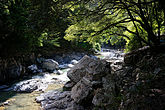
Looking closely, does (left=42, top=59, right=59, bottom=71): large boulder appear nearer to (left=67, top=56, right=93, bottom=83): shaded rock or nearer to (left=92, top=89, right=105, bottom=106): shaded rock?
(left=67, top=56, right=93, bottom=83): shaded rock

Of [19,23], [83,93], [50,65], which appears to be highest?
[19,23]

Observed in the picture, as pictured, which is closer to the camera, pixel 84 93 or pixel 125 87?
pixel 125 87

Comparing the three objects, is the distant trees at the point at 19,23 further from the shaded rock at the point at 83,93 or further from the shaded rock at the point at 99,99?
the shaded rock at the point at 99,99

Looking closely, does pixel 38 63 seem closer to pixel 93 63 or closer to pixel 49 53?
pixel 49 53

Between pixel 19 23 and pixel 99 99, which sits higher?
pixel 19 23

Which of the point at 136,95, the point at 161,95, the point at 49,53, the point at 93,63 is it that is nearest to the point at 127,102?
the point at 136,95

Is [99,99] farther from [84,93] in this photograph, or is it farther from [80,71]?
[80,71]

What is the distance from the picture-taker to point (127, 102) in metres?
3.27

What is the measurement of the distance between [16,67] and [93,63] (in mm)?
9086

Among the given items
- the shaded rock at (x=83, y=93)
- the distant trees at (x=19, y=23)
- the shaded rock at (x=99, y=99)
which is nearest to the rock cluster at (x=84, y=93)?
the shaded rock at (x=83, y=93)

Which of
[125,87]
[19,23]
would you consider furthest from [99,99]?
[19,23]

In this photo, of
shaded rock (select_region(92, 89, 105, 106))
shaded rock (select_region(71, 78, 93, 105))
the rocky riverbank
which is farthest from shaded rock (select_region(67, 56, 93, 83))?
shaded rock (select_region(92, 89, 105, 106))

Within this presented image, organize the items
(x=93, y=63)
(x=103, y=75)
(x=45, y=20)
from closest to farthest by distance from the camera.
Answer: (x=103, y=75) → (x=93, y=63) → (x=45, y=20)

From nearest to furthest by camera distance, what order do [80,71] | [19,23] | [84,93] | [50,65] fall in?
[84,93]
[80,71]
[19,23]
[50,65]
